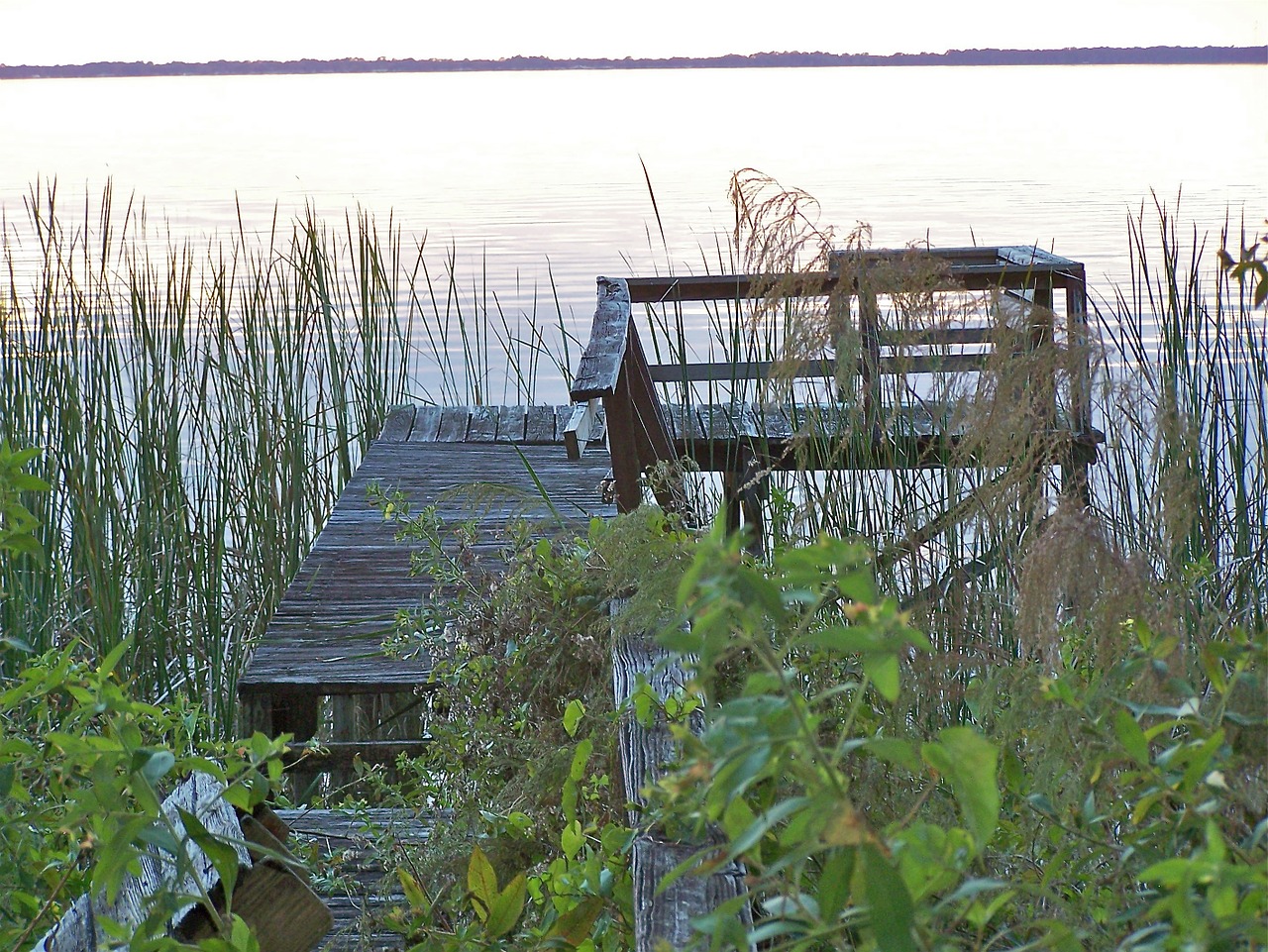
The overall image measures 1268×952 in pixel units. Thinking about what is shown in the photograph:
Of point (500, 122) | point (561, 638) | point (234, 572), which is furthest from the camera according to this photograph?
point (500, 122)

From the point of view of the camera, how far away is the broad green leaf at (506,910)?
909 millimetres

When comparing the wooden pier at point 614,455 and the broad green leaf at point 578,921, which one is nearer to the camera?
the broad green leaf at point 578,921

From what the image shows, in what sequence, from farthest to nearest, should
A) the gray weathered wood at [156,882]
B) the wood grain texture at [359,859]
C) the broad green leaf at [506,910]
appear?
1. the wood grain texture at [359,859]
2. the broad green leaf at [506,910]
3. the gray weathered wood at [156,882]

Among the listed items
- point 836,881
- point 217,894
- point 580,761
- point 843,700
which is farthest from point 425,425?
point 836,881

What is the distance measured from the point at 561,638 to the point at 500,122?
3172 cm

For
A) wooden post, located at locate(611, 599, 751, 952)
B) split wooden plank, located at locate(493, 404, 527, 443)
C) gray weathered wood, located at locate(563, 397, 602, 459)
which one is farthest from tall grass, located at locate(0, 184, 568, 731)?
wooden post, located at locate(611, 599, 751, 952)

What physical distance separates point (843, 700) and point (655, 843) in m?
0.46

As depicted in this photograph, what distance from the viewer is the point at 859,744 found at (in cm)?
50

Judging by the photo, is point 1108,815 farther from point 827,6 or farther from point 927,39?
point 827,6

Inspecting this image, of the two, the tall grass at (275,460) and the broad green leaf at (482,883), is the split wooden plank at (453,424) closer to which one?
the tall grass at (275,460)

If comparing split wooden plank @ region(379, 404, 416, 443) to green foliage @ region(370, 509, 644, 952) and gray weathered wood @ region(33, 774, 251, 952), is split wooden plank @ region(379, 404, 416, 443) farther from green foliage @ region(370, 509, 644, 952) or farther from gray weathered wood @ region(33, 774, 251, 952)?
gray weathered wood @ region(33, 774, 251, 952)

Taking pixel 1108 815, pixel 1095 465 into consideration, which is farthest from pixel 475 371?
pixel 1108 815

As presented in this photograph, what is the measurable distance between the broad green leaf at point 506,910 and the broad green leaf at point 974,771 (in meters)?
0.50

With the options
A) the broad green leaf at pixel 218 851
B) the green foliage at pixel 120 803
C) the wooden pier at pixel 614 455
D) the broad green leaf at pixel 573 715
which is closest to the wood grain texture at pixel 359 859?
the wooden pier at pixel 614 455
